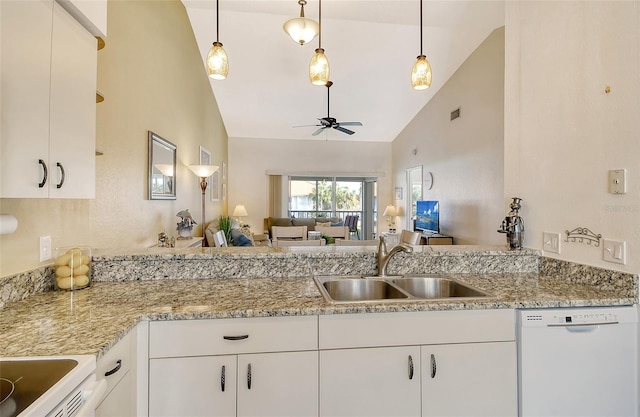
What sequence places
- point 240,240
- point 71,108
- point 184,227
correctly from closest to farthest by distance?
point 71,108 < point 184,227 < point 240,240

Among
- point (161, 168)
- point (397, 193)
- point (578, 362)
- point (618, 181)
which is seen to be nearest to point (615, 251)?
point (618, 181)

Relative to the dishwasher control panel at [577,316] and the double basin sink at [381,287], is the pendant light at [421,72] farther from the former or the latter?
the dishwasher control panel at [577,316]

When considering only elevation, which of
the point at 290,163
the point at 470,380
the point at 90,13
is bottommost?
the point at 470,380

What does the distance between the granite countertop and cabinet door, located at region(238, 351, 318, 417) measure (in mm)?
177

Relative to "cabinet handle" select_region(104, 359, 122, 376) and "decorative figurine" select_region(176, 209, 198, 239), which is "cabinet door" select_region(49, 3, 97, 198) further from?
"decorative figurine" select_region(176, 209, 198, 239)

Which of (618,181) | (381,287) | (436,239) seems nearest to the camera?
(618,181)

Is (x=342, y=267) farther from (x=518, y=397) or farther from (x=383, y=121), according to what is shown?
(x=383, y=121)

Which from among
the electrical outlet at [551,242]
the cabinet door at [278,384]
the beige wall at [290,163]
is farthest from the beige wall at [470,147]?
the cabinet door at [278,384]

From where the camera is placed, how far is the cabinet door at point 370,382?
1278mm

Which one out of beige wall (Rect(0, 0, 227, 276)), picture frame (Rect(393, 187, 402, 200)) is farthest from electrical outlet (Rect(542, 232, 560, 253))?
picture frame (Rect(393, 187, 402, 200))

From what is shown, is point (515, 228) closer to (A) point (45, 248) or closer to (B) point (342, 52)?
(A) point (45, 248)

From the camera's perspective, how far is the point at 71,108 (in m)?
1.18

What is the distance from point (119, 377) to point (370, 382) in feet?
2.90

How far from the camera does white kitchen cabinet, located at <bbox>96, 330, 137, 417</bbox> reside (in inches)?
38.3
